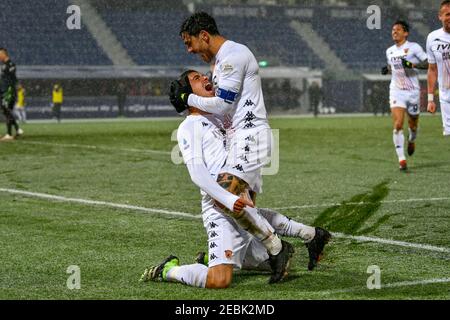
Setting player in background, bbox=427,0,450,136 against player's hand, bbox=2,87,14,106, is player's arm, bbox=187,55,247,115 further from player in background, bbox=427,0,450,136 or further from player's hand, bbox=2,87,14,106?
player's hand, bbox=2,87,14,106

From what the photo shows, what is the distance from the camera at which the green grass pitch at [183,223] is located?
6203mm

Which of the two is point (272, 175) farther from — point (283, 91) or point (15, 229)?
point (283, 91)

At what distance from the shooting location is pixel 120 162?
17.6 meters

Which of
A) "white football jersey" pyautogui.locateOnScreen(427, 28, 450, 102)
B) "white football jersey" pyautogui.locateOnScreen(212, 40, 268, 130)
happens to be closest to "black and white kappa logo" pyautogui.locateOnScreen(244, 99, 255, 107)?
"white football jersey" pyautogui.locateOnScreen(212, 40, 268, 130)

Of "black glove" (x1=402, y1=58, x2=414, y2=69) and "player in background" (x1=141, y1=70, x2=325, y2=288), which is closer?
"player in background" (x1=141, y1=70, x2=325, y2=288)

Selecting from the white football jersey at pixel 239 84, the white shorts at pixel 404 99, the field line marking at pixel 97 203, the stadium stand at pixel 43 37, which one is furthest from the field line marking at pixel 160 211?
the stadium stand at pixel 43 37

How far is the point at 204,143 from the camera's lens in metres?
6.50

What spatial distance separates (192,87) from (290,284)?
154 cm

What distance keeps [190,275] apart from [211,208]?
0.51 metres

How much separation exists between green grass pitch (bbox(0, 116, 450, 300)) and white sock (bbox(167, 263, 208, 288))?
6 centimetres

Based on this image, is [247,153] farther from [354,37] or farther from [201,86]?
[354,37]

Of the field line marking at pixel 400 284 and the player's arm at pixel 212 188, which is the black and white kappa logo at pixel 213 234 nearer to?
the player's arm at pixel 212 188

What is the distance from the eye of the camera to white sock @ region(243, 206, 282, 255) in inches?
248
